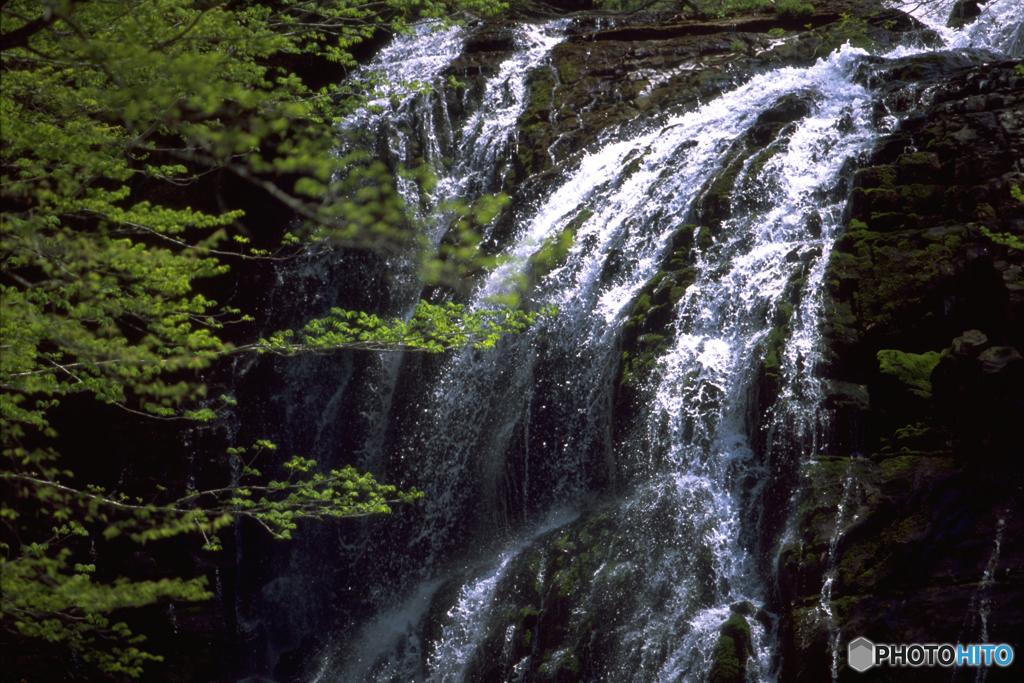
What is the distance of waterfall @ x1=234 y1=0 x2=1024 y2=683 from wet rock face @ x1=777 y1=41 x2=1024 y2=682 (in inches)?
8.2

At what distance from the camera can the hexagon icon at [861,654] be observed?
5688mm

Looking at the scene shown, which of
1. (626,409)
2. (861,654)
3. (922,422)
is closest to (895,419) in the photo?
(922,422)

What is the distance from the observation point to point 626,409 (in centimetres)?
809

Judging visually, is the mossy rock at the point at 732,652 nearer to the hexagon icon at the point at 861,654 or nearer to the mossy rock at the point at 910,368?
the hexagon icon at the point at 861,654

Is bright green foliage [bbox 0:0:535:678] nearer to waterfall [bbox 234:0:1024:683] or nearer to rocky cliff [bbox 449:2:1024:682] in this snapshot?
waterfall [bbox 234:0:1024:683]

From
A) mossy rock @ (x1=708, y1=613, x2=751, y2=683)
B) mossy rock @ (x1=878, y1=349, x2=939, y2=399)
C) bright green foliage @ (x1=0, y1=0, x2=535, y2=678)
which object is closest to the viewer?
bright green foliage @ (x1=0, y1=0, x2=535, y2=678)

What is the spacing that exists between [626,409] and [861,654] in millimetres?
3190

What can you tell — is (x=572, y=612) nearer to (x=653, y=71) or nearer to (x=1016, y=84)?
(x=1016, y=84)

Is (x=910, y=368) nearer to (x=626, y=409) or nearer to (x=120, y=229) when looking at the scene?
(x=626, y=409)

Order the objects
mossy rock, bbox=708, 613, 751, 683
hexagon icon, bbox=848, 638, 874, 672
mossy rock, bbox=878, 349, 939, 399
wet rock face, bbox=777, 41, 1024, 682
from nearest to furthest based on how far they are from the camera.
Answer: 1. hexagon icon, bbox=848, 638, 874, 672
2. wet rock face, bbox=777, 41, 1024, 682
3. mossy rock, bbox=708, 613, 751, 683
4. mossy rock, bbox=878, 349, 939, 399

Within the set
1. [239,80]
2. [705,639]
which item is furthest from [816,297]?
[239,80]

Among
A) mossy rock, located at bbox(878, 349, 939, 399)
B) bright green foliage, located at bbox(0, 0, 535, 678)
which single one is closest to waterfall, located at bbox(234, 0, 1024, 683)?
mossy rock, located at bbox(878, 349, 939, 399)

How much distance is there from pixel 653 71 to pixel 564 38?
85.9 inches

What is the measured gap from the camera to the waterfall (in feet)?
22.8
